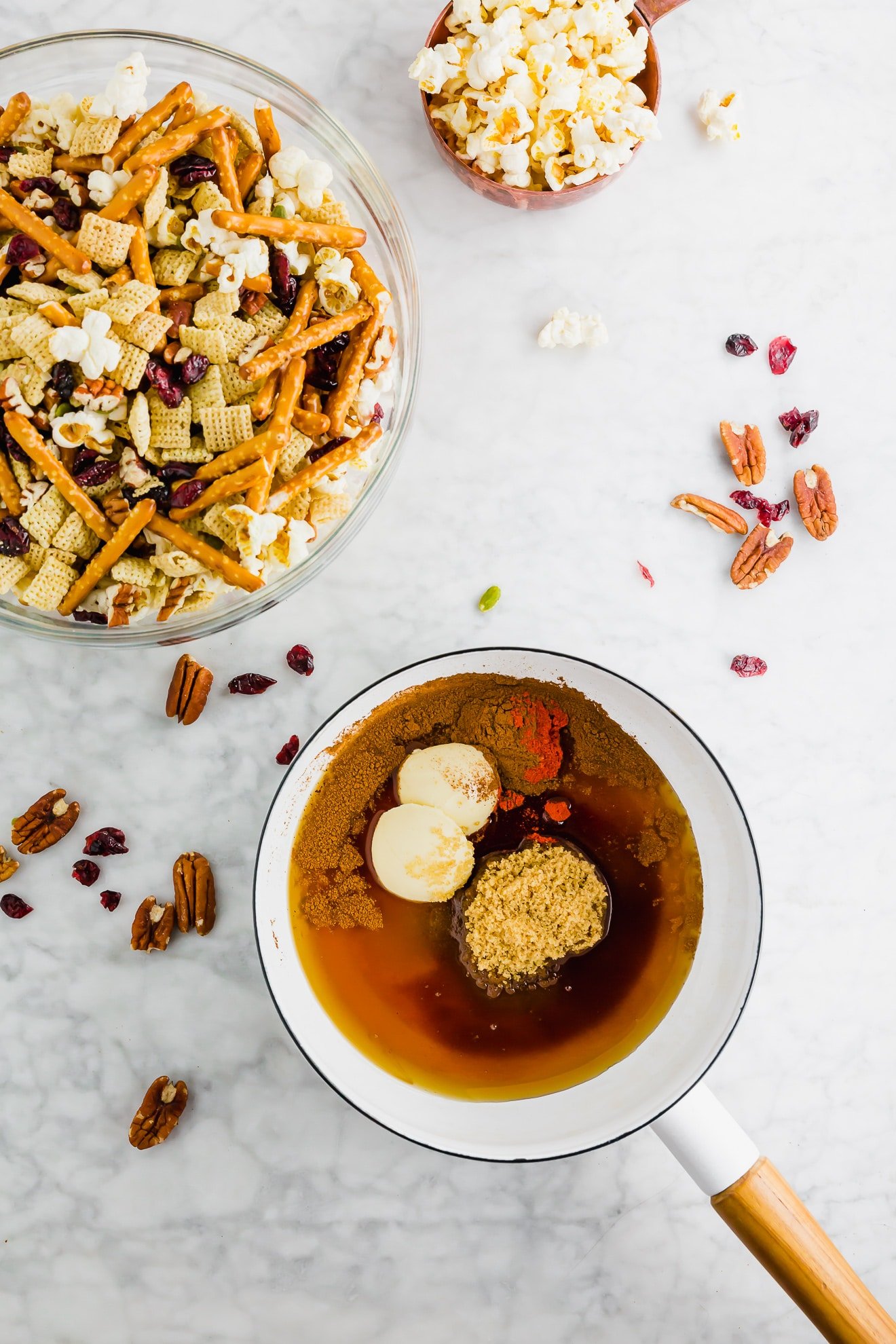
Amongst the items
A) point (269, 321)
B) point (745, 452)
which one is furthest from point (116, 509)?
point (745, 452)

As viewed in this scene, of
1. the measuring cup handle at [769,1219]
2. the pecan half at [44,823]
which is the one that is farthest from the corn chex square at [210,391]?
the measuring cup handle at [769,1219]

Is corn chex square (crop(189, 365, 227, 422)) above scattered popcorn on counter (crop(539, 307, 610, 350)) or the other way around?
above

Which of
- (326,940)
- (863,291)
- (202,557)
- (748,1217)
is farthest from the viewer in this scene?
(863,291)

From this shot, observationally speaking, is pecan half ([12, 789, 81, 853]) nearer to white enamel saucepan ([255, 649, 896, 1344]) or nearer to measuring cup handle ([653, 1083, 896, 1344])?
white enamel saucepan ([255, 649, 896, 1344])

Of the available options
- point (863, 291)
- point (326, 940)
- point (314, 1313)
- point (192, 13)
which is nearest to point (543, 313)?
point (863, 291)

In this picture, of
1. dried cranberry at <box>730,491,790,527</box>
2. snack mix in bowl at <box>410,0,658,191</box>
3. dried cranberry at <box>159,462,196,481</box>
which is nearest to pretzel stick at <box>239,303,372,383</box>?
dried cranberry at <box>159,462,196,481</box>

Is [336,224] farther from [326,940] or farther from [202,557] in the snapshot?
[326,940]

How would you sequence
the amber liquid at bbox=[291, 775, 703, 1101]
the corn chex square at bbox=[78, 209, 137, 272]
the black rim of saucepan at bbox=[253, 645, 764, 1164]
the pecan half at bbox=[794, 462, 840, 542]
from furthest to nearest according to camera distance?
the pecan half at bbox=[794, 462, 840, 542] < the amber liquid at bbox=[291, 775, 703, 1101] < the black rim of saucepan at bbox=[253, 645, 764, 1164] < the corn chex square at bbox=[78, 209, 137, 272]
